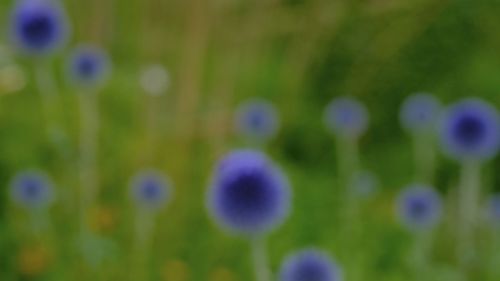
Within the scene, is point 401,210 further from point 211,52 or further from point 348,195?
point 211,52

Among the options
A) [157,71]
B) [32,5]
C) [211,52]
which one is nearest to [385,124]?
[211,52]

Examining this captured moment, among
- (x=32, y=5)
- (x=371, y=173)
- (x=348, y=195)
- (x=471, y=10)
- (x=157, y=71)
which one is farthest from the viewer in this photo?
(x=471, y=10)

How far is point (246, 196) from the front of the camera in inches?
28.8

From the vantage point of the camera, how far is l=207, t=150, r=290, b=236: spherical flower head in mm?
724

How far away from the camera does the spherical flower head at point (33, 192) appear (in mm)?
1332

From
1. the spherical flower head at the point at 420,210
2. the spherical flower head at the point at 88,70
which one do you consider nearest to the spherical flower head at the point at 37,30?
the spherical flower head at the point at 88,70

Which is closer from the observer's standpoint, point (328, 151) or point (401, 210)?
point (401, 210)

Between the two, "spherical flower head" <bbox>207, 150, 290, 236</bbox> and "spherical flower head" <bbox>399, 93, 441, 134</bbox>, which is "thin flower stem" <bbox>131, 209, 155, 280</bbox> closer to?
"spherical flower head" <bbox>399, 93, 441, 134</bbox>

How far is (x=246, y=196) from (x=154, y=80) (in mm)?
973

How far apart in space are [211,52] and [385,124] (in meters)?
0.34

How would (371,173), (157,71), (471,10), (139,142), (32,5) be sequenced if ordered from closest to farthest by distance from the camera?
(32,5)
(139,142)
(157,71)
(371,173)
(471,10)

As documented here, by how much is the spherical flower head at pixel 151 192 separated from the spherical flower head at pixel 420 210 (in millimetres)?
277

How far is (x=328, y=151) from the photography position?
1.94 metres

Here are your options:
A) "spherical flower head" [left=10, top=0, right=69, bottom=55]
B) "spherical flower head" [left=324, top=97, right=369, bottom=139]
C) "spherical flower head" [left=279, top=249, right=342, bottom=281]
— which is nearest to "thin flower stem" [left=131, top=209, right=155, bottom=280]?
"spherical flower head" [left=10, top=0, right=69, bottom=55]
